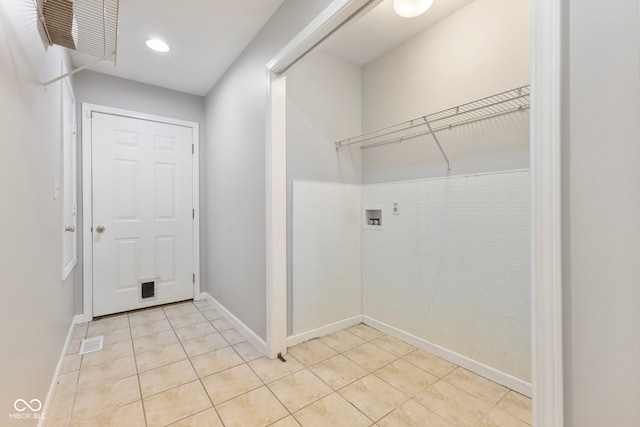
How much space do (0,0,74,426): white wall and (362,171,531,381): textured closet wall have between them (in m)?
2.26

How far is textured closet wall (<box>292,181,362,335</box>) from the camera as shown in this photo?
7.50 feet

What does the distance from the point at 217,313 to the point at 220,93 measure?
2.34 metres

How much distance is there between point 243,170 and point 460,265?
1.90 m

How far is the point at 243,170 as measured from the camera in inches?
96.4

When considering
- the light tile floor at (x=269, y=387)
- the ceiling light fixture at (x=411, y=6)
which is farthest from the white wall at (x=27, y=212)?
the ceiling light fixture at (x=411, y=6)

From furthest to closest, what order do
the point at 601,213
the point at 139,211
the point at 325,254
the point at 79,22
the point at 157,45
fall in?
the point at 139,211, the point at 325,254, the point at 157,45, the point at 79,22, the point at 601,213

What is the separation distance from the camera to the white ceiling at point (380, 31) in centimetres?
197

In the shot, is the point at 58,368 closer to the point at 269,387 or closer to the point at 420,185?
the point at 269,387

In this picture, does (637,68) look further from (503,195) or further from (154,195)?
(154,195)

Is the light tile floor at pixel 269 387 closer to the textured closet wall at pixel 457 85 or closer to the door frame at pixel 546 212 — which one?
the door frame at pixel 546 212

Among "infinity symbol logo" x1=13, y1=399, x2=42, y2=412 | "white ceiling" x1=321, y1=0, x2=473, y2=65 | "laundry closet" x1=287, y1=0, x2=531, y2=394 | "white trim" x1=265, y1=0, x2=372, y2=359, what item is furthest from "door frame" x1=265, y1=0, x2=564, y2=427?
"infinity symbol logo" x1=13, y1=399, x2=42, y2=412

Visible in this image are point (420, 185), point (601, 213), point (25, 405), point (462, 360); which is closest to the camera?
point (601, 213)

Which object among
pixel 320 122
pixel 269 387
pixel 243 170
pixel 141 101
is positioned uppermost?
pixel 141 101

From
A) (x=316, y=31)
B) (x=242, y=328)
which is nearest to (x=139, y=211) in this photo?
(x=242, y=328)
